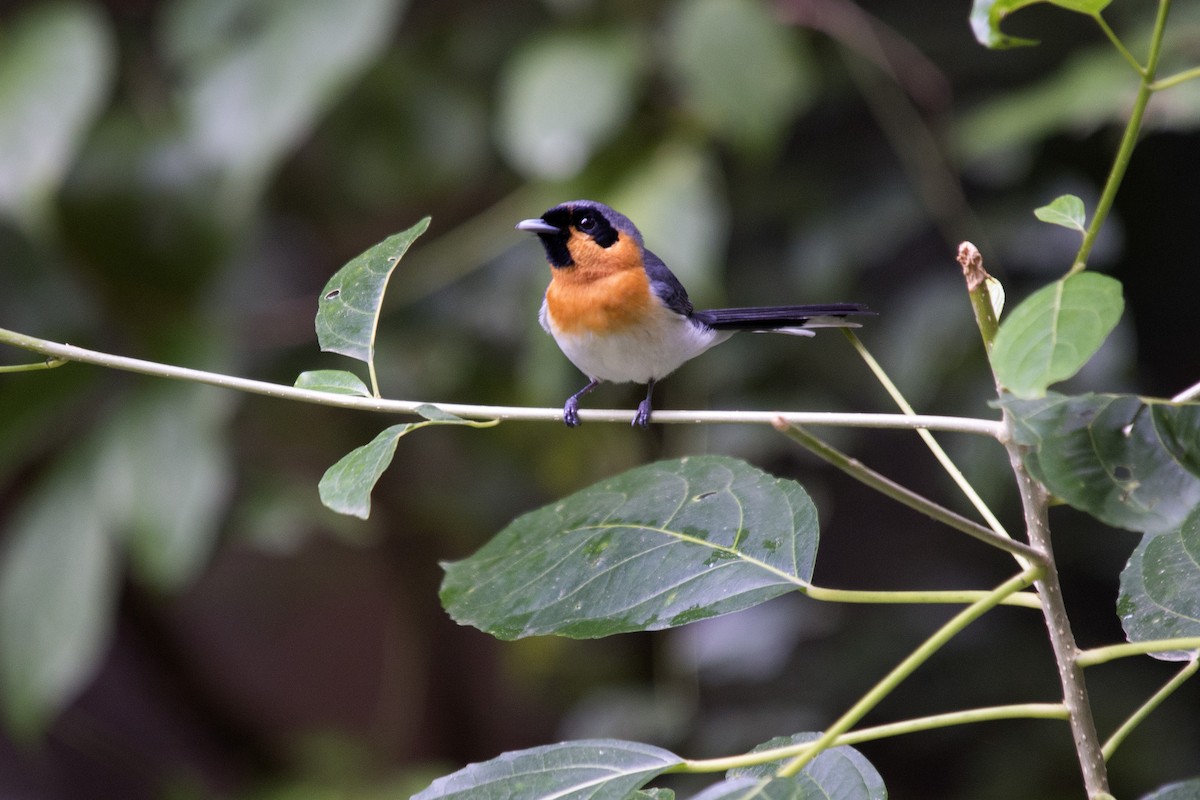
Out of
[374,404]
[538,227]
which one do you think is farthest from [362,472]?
[538,227]

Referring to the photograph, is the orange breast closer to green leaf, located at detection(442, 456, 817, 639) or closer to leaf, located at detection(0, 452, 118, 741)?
green leaf, located at detection(442, 456, 817, 639)

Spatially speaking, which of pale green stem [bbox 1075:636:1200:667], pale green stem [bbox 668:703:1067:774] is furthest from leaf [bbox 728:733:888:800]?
pale green stem [bbox 1075:636:1200:667]

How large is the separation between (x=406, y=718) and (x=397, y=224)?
1544 mm

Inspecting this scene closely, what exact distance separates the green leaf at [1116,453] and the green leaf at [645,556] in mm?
183

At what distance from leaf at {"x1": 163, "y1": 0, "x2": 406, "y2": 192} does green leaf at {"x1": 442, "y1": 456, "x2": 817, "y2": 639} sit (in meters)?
1.62

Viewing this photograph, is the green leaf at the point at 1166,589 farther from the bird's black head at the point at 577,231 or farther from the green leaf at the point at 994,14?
the bird's black head at the point at 577,231

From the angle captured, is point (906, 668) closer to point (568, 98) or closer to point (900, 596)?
point (900, 596)

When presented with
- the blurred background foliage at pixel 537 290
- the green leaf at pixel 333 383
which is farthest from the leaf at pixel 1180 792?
the blurred background foliage at pixel 537 290

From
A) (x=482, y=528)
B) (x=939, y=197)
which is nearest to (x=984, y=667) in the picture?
(x=939, y=197)

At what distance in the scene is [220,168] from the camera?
7.88 feet

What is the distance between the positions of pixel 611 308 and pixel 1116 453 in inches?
35.4

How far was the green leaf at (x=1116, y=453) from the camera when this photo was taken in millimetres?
583

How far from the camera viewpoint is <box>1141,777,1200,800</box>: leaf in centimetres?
71

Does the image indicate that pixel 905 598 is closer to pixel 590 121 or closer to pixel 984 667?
pixel 590 121
